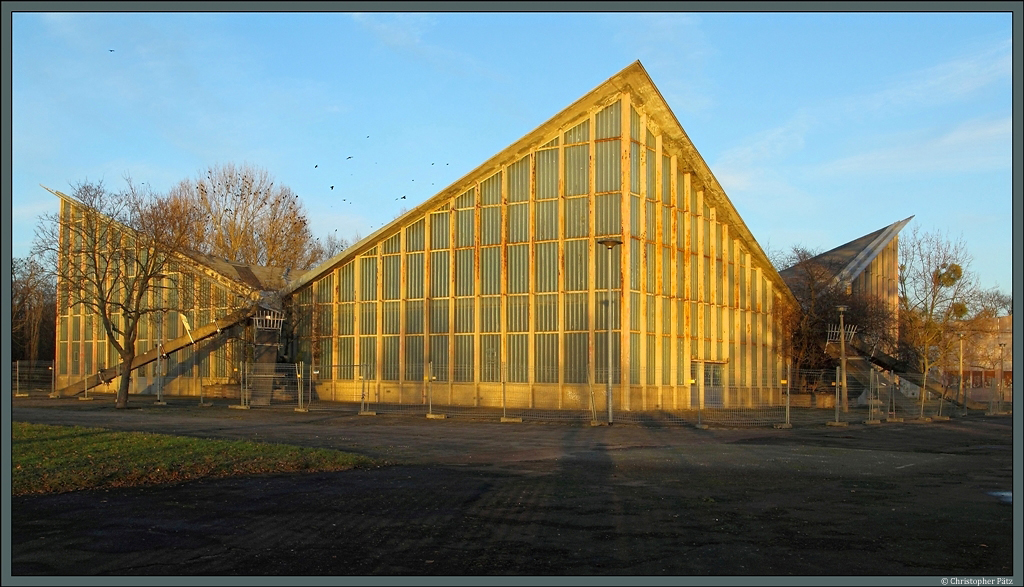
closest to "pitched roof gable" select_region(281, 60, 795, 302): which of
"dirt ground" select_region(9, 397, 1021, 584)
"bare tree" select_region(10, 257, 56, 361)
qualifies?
"dirt ground" select_region(9, 397, 1021, 584)

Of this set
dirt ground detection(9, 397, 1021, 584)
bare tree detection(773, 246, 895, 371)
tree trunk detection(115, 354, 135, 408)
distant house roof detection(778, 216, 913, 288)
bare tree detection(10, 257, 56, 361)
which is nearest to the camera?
dirt ground detection(9, 397, 1021, 584)

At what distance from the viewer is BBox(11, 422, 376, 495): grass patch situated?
45.5 feet

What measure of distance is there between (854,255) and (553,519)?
59843mm

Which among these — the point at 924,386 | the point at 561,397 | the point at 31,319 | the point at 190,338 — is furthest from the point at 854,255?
the point at 31,319

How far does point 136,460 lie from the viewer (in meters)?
16.2

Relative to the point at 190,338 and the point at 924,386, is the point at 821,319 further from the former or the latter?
the point at 190,338

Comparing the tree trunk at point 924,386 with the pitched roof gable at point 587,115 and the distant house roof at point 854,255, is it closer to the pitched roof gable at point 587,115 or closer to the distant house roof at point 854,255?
the distant house roof at point 854,255

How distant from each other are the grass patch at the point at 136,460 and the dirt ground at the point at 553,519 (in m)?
0.81

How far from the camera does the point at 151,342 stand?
55844mm

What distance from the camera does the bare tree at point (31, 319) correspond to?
65938mm

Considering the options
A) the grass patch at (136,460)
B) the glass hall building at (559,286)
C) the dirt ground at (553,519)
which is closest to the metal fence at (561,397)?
the glass hall building at (559,286)

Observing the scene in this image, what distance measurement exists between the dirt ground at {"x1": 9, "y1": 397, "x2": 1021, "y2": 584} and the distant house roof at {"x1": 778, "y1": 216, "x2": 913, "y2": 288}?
40.2m

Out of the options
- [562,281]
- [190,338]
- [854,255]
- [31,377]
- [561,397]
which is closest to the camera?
[561,397]

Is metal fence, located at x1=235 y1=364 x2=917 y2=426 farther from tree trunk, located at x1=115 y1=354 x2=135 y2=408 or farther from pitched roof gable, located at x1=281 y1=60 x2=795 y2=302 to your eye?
pitched roof gable, located at x1=281 y1=60 x2=795 y2=302
